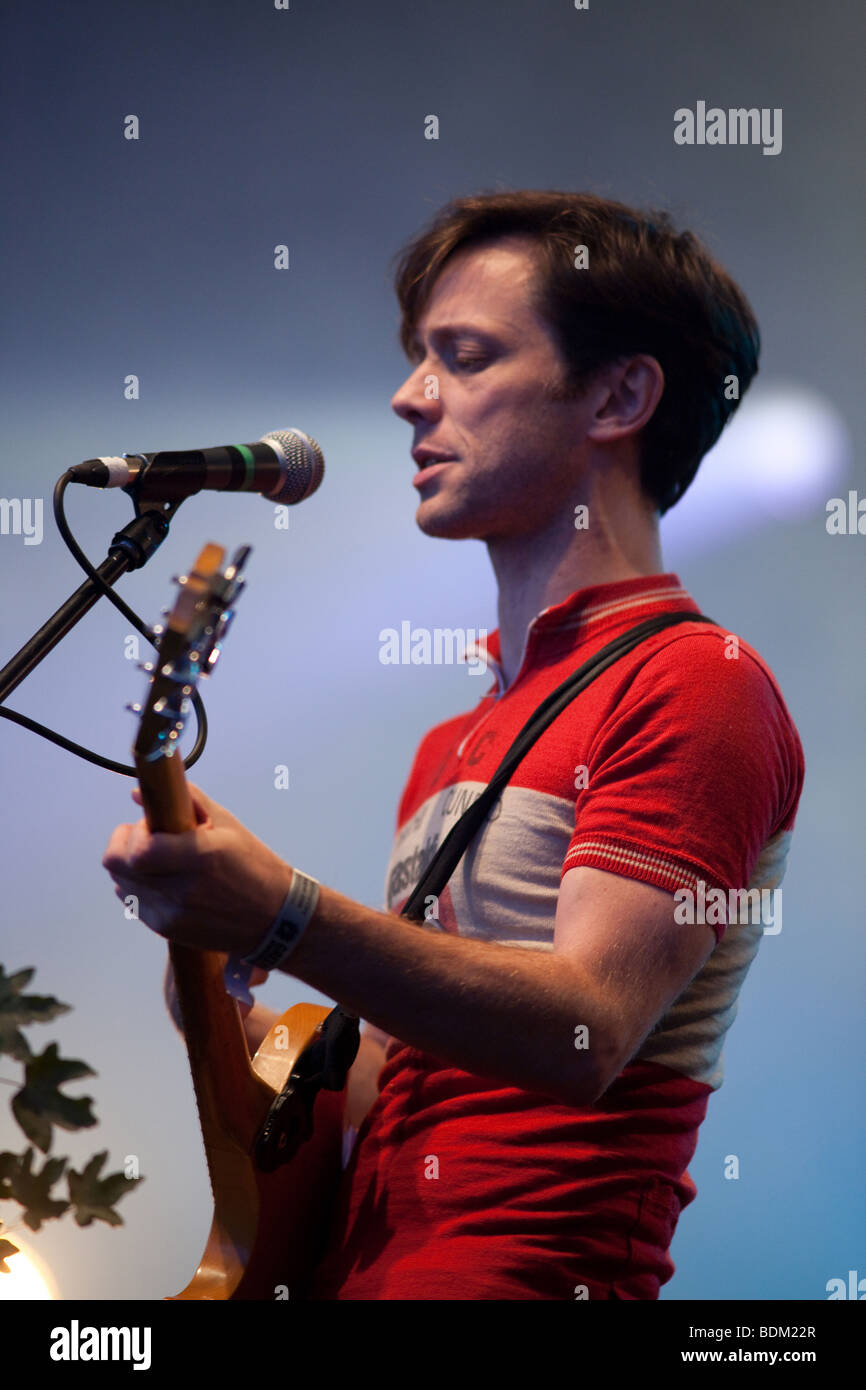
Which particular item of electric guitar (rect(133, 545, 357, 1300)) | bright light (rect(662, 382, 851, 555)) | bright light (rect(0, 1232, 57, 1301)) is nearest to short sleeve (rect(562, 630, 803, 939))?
electric guitar (rect(133, 545, 357, 1300))

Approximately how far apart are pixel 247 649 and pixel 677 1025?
124 cm

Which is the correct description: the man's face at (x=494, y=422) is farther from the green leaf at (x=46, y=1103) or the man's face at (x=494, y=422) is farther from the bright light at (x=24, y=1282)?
the bright light at (x=24, y=1282)

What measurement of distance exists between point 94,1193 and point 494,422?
1042 mm

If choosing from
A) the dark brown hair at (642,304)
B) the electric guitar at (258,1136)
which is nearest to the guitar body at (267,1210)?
the electric guitar at (258,1136)

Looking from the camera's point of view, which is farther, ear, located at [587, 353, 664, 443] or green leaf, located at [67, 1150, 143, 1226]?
ear, located at [587, 353, 664, 443]

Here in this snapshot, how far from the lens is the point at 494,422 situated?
157 cm

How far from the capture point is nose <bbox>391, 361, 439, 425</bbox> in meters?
1.62

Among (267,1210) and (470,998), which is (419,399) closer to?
(470,998)

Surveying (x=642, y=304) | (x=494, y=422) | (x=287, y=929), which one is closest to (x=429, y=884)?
(x=287, y=929)

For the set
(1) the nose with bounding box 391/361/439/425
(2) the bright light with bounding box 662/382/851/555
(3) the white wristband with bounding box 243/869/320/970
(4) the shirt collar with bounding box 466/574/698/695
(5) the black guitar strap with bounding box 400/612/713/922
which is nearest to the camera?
(3) the white wristband with bounding box 243/869/320/970

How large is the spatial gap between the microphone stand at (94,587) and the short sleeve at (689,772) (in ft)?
1.67

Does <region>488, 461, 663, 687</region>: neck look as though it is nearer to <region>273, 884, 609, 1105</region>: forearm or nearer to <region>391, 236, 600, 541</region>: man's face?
<region>391, 236, 600, 541</region>: man's face

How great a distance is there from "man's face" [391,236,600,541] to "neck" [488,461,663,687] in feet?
0.08
